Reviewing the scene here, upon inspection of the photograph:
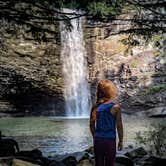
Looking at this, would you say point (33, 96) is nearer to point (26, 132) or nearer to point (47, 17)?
point (26, 132)

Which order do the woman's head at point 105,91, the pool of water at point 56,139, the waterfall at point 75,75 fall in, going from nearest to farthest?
1. the woman's head at point 105,91
2. the pool of water at point 56,139
3. the waterfall at point 75,75

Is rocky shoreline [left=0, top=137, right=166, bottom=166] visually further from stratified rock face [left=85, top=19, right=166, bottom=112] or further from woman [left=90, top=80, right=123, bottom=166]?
stratified rock face [left=85, top=19, right=166, bottom=112]

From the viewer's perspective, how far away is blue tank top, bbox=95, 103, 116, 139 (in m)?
5.76

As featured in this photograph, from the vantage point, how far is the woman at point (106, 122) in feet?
18.9

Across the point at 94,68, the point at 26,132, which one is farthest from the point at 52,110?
the point at 26,132

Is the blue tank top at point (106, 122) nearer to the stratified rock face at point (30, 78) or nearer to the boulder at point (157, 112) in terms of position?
the boulder at point (157, 112)

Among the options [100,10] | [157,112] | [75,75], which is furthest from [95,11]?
[75,75]

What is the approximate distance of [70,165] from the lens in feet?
29.6

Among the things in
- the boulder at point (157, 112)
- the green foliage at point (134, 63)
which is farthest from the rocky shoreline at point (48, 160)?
the green foliage at point (134, 63)

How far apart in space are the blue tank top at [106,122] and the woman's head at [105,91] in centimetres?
8

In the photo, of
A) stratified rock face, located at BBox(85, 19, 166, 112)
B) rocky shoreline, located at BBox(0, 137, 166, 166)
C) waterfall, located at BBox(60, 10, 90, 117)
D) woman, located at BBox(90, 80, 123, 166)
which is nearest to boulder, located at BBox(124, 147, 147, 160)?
rocky shoreline, located at BBox(0, 137, 166, 166)

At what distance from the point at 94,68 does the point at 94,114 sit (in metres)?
28.6

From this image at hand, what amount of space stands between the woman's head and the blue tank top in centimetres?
8

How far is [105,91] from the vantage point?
19.0ft
